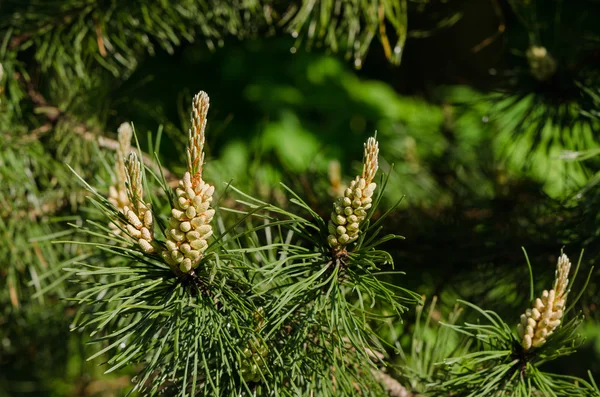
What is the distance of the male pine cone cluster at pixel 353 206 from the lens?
419 millimetres

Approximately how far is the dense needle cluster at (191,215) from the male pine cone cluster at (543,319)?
Answer: 25 cm

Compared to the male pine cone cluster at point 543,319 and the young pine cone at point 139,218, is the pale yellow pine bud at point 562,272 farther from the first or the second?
the young pine cone at point 139,218

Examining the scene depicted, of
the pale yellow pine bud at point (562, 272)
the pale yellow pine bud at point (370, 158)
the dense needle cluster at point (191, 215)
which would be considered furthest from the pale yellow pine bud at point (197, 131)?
the pale yellow pine bud at point (562, 272)

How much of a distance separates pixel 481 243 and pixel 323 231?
1.35ft

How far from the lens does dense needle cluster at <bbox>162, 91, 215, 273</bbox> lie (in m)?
0.41

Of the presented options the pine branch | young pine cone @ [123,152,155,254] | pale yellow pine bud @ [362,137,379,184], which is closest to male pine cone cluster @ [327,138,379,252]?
pale yellow pine bud @ [362,137,379,184]

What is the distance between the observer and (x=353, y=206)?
44 centimetres

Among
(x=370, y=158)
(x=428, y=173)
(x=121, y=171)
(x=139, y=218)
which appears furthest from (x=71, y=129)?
(x=428, y=173)

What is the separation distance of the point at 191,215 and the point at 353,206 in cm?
11

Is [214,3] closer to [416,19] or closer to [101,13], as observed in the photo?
[101,13]

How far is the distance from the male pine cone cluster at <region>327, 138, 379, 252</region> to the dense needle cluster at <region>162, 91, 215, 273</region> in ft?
0.28

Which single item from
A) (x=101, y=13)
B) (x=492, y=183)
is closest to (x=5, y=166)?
(x=101, y=13)

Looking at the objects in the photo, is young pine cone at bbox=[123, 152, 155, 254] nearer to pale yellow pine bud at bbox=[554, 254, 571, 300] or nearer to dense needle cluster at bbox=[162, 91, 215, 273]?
dense needle cluster at bbox=[162, 91, 215, 273]

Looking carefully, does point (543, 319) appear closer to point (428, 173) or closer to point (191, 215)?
point (191, 215)
